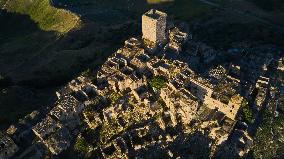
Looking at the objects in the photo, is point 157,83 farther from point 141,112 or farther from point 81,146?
point 81,146

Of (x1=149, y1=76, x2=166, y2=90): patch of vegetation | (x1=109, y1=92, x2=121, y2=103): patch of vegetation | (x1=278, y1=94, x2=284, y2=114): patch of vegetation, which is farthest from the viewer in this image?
(x1=278, y1=94, x2=284, y2=114): patch of vegetation

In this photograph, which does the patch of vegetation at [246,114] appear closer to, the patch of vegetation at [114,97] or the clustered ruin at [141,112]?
the clustered ruin at [141,112]

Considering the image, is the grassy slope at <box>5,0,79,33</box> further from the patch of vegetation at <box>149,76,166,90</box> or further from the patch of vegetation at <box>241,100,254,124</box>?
the patch of vegetation at <box>241,100,254,124</box>

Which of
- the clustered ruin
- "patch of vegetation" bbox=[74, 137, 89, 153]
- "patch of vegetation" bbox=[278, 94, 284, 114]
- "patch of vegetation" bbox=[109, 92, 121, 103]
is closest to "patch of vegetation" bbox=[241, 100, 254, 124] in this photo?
the clustered ruin

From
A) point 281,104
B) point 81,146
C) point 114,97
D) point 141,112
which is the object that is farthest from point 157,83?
point 281,104

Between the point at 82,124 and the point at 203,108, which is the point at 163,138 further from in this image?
the point at 82,124

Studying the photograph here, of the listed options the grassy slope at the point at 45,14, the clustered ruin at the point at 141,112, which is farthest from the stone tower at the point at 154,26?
the grassy slope at the point at 45,14
